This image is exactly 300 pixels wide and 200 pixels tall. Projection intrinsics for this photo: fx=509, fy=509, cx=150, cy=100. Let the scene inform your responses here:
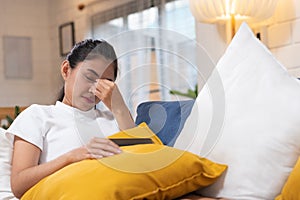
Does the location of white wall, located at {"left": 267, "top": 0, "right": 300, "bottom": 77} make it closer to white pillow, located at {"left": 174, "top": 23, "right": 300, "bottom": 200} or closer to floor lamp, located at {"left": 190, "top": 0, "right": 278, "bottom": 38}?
floor lamp, located at {"left": 190, "top": 0, "right": 278, "bottom": 38}

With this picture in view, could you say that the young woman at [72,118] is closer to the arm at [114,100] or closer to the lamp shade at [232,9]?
the arm at [114,100]

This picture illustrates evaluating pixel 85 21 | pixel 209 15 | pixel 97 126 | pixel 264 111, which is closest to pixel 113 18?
pixel 85 21

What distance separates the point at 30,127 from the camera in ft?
4.81

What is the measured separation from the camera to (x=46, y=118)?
4.97ft

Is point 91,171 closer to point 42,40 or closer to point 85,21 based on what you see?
point 85,21

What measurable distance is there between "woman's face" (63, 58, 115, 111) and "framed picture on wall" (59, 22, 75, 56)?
3.62m

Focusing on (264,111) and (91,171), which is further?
(264,111)

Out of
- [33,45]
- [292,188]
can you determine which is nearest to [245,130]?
[292,188]

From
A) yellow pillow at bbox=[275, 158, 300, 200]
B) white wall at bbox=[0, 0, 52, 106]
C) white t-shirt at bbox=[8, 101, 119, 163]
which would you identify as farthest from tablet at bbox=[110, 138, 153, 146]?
white wall at bbox=[0, 0, 52, 106]

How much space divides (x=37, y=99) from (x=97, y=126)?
3.99m

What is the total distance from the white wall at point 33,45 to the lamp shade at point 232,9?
327 cm

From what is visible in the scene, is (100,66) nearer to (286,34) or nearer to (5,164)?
(5,164)

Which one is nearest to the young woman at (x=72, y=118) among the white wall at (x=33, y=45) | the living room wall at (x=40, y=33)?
the living room wall at (x=40, y=33)

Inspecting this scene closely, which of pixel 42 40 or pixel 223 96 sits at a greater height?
pixel 42 40
